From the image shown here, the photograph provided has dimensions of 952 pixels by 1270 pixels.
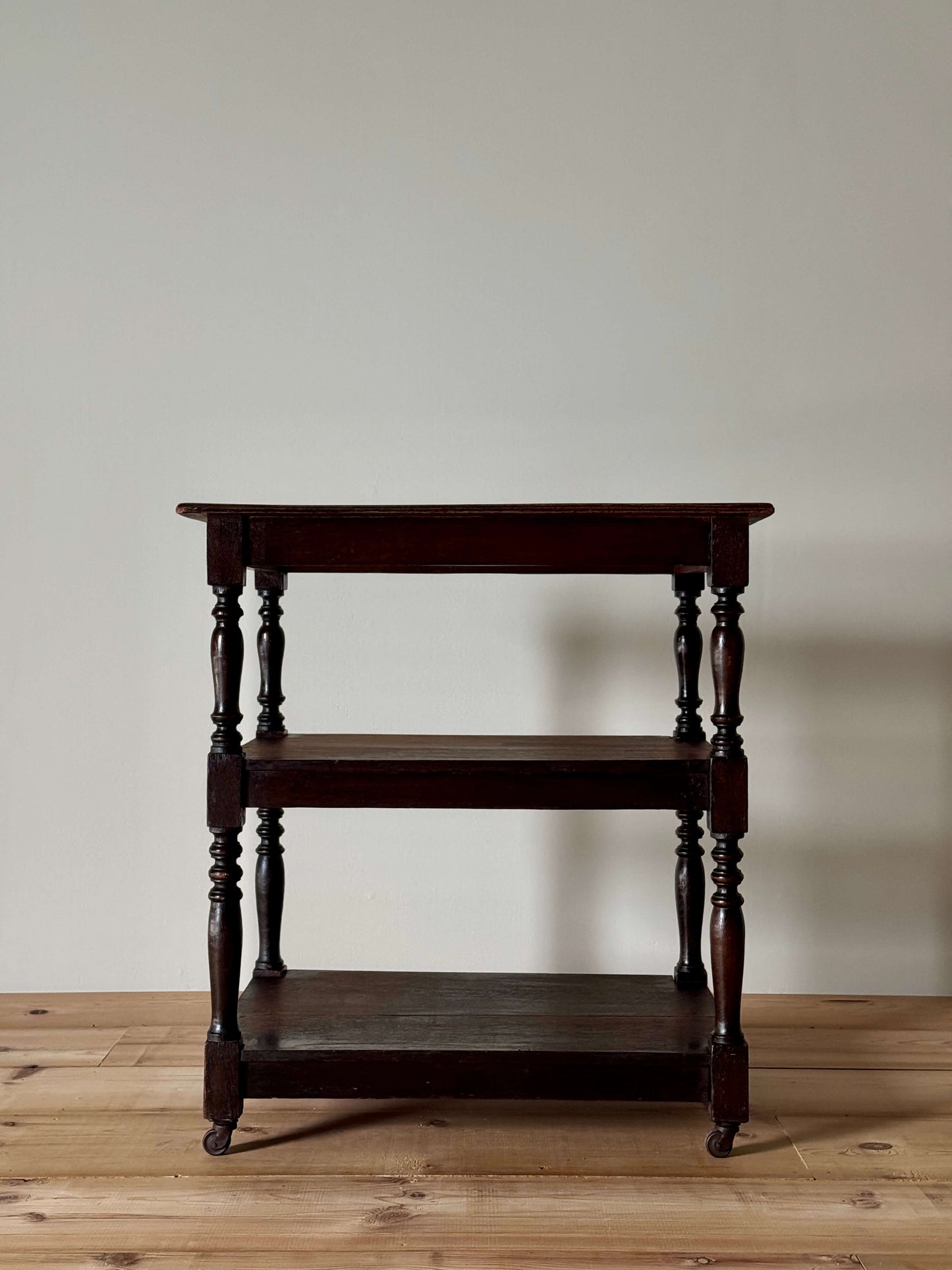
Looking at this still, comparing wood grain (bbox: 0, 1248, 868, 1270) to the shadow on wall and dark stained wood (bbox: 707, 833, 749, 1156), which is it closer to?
dark stained wood (bbox: 707, 833, 749, 1156)

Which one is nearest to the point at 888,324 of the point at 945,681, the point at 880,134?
the point at 880,134

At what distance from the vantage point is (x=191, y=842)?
227 centimetres

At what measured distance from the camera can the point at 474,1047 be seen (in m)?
1.57

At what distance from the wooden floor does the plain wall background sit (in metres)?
0.44

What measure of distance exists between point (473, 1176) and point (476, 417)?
1.39m

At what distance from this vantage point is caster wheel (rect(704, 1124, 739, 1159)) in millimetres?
1553

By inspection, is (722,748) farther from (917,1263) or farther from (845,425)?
(845,425)

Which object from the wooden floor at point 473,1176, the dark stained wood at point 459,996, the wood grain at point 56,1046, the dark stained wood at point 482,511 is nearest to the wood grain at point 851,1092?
the wooden floor at point 473,1176

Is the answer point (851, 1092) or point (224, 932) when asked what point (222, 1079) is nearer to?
point (224, 932)

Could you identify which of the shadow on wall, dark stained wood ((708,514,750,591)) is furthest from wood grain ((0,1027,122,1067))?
dark stained wood ((708,514,750,591))

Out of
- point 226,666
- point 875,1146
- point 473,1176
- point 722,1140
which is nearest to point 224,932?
point 226,666

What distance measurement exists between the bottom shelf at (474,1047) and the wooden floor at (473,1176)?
0.34 feet

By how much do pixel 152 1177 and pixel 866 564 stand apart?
Answer: 171 centimetres

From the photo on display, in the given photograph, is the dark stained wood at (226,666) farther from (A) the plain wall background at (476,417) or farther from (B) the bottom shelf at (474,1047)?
(A) the plain wall background at (476,417)
